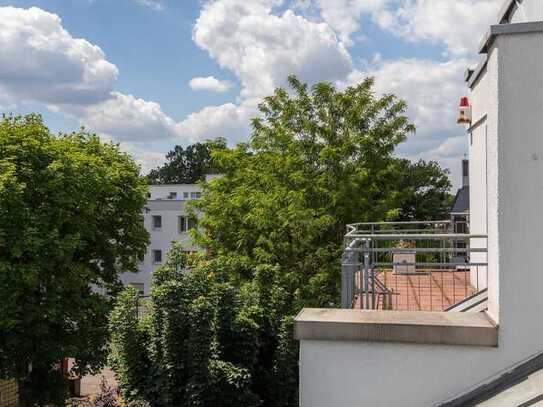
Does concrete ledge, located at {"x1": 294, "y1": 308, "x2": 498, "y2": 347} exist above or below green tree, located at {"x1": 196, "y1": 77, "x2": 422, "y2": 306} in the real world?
below

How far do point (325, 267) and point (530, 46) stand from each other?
12502 millimetres

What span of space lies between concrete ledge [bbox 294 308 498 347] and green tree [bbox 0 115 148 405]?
14604 millimetres

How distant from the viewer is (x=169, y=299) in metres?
7.09

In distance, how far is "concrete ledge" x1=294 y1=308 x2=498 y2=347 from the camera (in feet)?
14.5

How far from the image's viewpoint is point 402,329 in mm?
4445

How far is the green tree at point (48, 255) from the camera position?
17.3 metres

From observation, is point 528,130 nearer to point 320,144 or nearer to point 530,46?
point 530,46

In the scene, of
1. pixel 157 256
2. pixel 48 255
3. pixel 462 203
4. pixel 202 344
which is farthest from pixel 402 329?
pixel 157 256

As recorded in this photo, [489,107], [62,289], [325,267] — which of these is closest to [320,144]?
[325,267]

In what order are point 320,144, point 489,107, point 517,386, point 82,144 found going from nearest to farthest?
1. point 517,386
2. point 489,107
3. point 320,144
4. point 82,144

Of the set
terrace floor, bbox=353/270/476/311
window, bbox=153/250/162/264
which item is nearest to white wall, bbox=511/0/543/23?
terrace floor, bbox=353/270/476/311

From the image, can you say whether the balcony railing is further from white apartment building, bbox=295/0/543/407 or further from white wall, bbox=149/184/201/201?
white wall, bbox=149/184/201/201

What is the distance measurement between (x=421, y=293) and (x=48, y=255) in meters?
13.1

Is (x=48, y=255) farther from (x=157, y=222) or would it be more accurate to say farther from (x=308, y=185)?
(x=157, y=222)
